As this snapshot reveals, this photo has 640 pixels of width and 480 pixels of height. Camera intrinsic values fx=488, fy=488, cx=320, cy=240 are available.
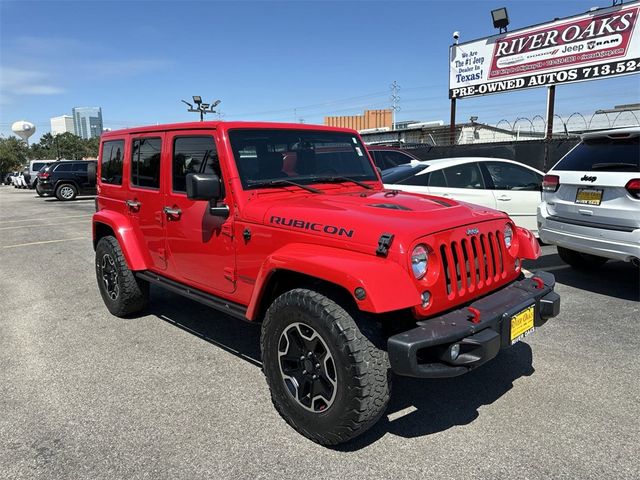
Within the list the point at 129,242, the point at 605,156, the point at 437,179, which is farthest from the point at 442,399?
the point at 437,179

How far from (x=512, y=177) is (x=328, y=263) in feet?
18.9

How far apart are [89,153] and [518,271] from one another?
7918 centimetres

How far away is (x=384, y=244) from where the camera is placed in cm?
263

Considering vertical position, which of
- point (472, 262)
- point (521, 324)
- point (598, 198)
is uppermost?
point (598, 198)

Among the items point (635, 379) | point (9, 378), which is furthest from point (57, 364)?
point (635, 379)

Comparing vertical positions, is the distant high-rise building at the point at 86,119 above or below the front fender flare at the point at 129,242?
above

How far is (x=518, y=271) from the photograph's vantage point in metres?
3.42

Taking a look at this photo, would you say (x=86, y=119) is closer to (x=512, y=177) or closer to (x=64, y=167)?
(x=64, y=167)

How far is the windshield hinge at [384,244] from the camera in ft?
8.62

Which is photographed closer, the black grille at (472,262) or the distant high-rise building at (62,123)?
the black grille at (472,262)

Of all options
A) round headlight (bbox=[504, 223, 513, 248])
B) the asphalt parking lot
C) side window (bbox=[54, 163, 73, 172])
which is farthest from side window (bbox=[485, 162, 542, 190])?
side window (bbox=[54, 163, 73, 172])

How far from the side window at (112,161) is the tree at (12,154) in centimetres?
6805

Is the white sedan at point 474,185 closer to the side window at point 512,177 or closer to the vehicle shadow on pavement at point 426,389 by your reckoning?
the side window at point 512,177

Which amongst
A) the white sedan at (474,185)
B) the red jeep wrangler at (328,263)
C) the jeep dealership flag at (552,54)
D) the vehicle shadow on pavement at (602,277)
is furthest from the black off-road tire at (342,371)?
the jeep dealership flag at (552,54)
